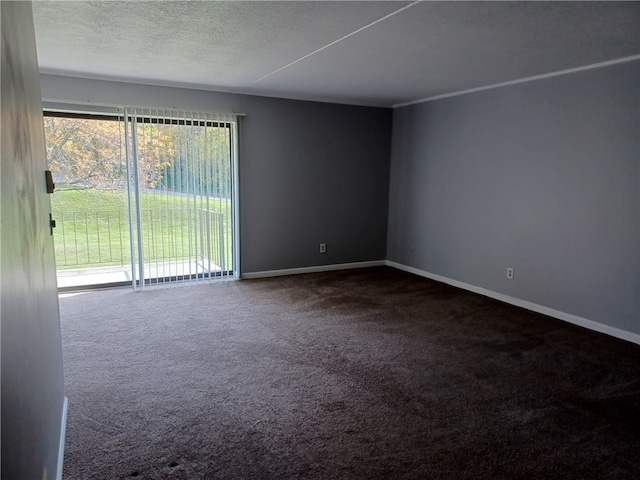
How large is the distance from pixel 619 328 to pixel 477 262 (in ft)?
4.99

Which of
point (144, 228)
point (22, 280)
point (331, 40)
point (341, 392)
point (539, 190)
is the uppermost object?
point (331, 40)

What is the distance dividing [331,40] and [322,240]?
3.12 meters

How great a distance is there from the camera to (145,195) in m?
4.55

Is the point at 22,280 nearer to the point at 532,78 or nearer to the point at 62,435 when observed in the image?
the point at 62,435

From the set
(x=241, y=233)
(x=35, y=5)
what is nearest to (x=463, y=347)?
(x=241, y=233)

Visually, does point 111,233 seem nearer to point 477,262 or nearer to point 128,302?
point 128,302

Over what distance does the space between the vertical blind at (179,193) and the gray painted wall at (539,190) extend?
2488 mm

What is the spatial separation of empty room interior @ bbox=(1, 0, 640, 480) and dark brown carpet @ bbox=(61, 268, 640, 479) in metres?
0.02

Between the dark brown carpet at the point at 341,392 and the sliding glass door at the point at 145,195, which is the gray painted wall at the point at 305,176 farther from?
the dark brown carpet at the point at 341,392

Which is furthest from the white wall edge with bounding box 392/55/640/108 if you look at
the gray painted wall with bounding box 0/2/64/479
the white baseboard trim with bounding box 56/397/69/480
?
the white baseboard trim with bounding box 56/397/69/480

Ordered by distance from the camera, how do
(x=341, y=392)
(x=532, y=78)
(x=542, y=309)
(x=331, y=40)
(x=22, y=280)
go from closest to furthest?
1. (x=22, y=280)
2. (x=341, y=392)
3. (x=331, y=40)
4. (x=532, y=78)
5. (x=542, y=309)

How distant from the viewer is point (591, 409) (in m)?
2.46

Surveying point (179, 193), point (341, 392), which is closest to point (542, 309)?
point (341, 392)

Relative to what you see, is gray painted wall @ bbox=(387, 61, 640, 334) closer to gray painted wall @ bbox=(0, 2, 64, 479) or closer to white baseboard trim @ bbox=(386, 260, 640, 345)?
white baseboard trim @ bbox=(386, 260, 640, 345)
